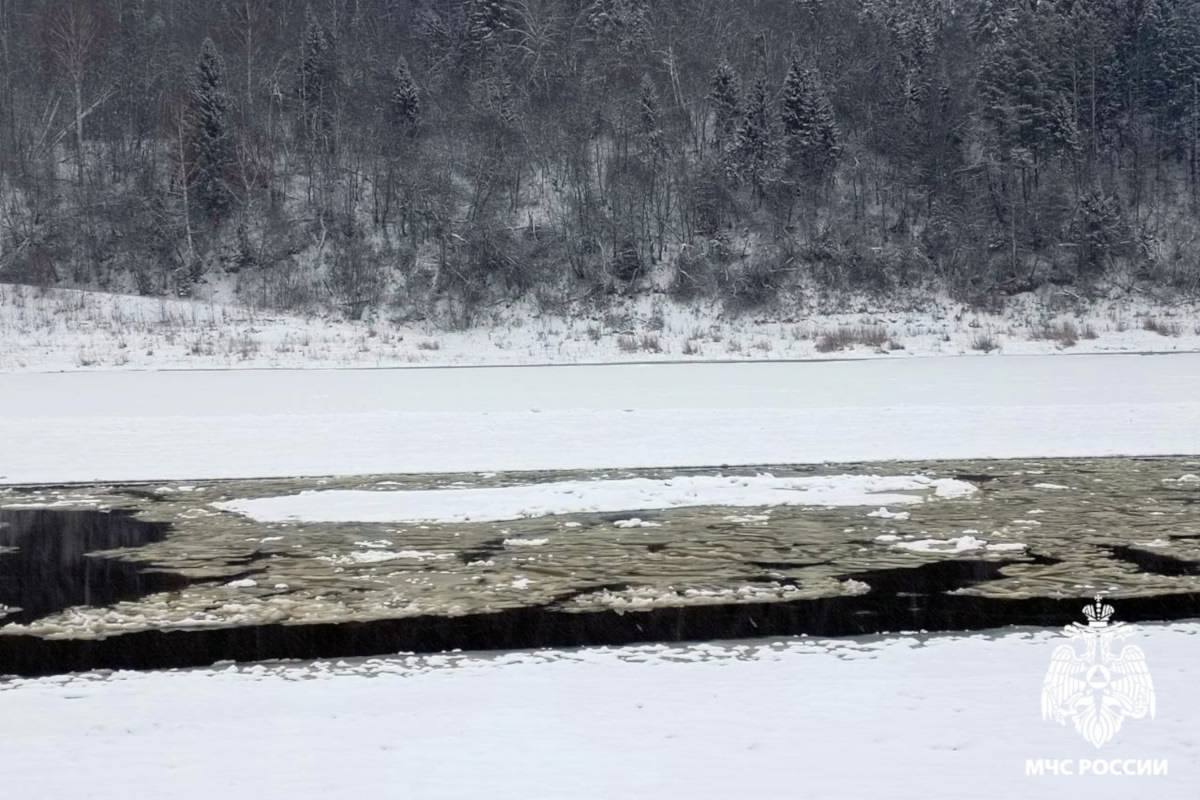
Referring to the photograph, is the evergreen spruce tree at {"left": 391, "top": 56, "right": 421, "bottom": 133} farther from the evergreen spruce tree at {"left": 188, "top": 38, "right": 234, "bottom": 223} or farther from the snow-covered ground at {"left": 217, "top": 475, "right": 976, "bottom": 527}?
the snow-covered ground at {"left": 217, "top": 475, "right": 976, "bottom": 527}

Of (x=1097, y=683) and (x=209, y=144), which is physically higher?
(x=209, y=144)

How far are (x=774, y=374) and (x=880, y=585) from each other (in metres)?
18.1

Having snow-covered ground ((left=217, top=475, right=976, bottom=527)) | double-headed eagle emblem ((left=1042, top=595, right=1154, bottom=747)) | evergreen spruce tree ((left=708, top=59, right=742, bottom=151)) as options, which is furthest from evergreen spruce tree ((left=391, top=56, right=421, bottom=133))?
double-headed eagle emblem ((left=1042, top=595, right=1154, bottom=747))

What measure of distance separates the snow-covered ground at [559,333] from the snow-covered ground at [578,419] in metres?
5.76

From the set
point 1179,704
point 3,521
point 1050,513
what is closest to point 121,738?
point 1179,704

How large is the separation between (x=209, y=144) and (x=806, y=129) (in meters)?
24.1

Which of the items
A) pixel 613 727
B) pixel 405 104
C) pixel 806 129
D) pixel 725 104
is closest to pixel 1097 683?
pixel 613 727

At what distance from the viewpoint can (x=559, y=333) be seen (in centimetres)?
4053

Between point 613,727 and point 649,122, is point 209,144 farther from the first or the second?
point 613,727

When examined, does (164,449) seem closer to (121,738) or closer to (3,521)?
(3,521)

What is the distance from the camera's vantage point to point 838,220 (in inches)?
1965

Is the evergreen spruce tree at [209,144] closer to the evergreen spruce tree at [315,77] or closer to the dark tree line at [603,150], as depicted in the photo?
the dark tree line at [603,150]

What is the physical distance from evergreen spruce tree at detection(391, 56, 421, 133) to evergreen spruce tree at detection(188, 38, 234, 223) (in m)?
7.29

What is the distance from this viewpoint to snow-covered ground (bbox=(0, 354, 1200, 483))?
1588cm
